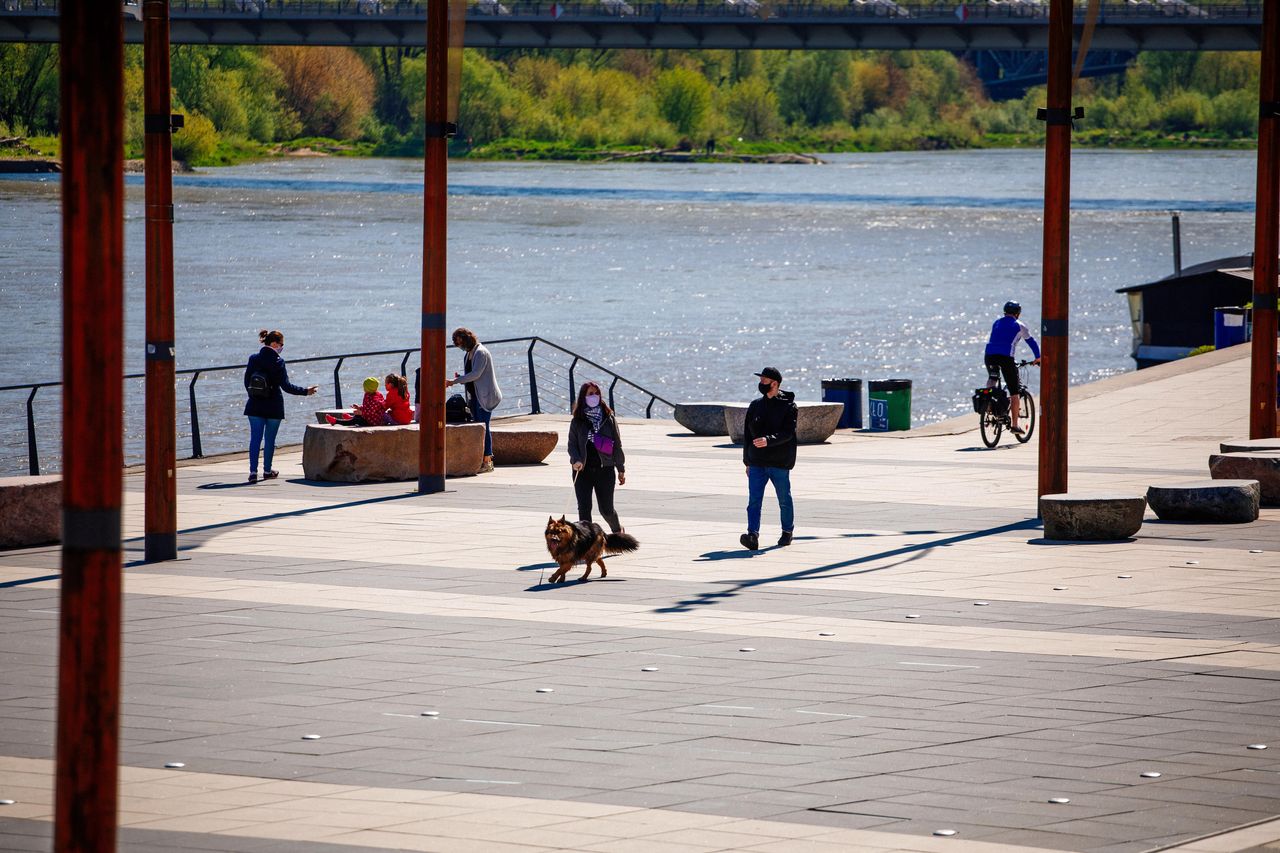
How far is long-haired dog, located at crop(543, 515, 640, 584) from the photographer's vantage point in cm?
1357

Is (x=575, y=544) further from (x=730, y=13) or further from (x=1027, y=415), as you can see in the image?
(x=730, y=13)

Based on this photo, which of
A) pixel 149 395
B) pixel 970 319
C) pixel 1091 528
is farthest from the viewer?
pixel 970 319

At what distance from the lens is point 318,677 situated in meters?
10.6

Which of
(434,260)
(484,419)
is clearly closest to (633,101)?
(484,419)

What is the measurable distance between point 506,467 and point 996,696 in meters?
11.6

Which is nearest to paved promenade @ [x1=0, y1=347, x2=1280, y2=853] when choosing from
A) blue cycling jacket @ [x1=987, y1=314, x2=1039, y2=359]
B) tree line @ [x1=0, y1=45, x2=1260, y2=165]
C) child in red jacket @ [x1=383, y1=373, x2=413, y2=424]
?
child in red jacket @ [x1=383, y1=373, x2=413, y2=424]

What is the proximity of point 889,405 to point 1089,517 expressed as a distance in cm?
1047

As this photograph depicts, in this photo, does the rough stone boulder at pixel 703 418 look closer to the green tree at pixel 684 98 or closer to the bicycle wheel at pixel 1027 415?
the bicycle wheel at pixel 1027 415

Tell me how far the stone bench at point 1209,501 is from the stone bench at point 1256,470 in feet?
3.43

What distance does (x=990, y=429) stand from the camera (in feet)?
78.3

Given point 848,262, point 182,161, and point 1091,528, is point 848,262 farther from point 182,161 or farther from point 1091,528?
point 1091,528

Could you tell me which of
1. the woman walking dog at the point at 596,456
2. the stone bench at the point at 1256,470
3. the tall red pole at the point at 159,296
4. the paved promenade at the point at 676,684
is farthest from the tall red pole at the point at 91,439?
the stone bench at the point at 1256,470

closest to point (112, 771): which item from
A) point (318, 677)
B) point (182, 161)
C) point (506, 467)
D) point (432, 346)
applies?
point (318, 677)

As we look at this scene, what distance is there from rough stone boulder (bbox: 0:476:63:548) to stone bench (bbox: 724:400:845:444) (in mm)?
9740
